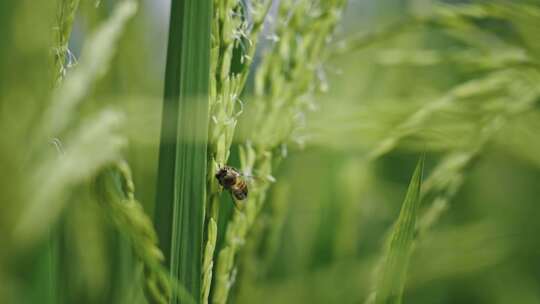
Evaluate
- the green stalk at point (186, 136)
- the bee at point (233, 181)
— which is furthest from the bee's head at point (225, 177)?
the green stalk at point (186, 136)

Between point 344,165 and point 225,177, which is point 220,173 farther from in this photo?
point 344,165

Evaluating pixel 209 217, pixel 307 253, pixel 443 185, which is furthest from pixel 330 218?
pixel 209 217

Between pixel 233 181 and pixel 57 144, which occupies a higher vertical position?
pixel 57 144

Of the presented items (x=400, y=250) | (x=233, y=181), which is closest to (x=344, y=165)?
(x=233, y=181)

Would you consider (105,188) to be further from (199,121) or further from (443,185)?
(443,185)

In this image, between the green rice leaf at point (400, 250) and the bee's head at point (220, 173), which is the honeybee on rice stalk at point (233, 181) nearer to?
the bee's head at point (220, 173)

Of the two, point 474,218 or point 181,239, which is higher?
point 181,239
